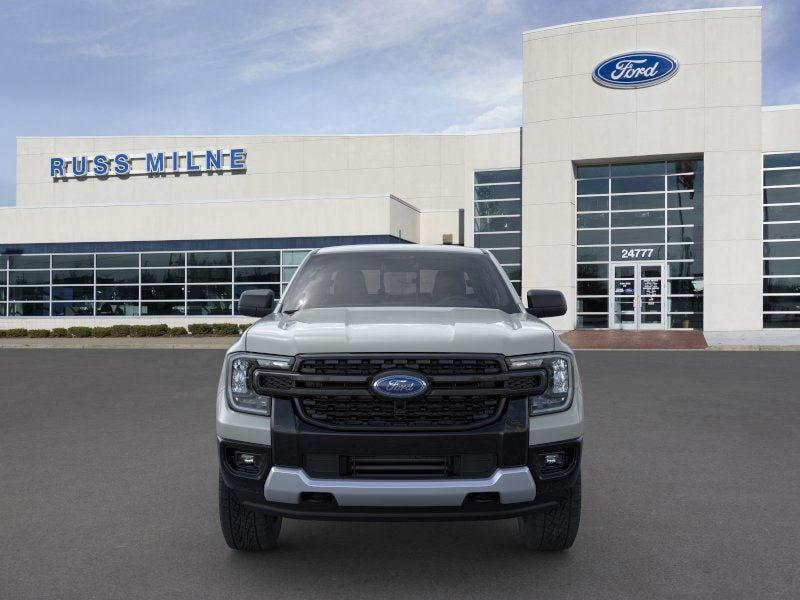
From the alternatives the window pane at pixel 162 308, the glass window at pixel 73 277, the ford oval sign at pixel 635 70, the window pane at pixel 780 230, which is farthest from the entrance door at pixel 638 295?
the glass window at pixel 73 277

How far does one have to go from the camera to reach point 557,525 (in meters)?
4.51

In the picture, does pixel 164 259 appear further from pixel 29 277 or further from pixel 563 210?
pixel 563 210

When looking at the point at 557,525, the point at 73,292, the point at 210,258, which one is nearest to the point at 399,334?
the point at 557,525

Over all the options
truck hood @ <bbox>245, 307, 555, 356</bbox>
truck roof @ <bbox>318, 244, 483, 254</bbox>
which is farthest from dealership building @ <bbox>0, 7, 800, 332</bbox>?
truck hood @ <bbox>245, 307, 555, 356</bbox>

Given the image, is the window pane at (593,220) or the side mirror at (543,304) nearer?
the side mirror at (543,304)

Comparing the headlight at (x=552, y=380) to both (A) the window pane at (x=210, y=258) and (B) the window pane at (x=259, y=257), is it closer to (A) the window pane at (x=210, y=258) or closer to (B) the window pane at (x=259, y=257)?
(B) the window pane at (x=259, y=257)

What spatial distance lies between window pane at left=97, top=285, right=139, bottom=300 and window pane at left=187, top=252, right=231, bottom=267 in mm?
3456

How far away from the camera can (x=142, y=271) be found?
37.4 meters

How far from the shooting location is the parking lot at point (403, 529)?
418cm

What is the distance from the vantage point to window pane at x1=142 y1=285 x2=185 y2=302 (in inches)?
1465

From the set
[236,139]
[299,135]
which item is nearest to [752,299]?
[299,135]

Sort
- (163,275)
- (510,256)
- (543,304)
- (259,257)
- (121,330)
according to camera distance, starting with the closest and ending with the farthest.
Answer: (543,304), (121,330), (510,256), (259,257), (163,275)

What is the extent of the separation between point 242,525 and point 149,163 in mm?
41488

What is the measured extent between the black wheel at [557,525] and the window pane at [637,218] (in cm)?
3025
